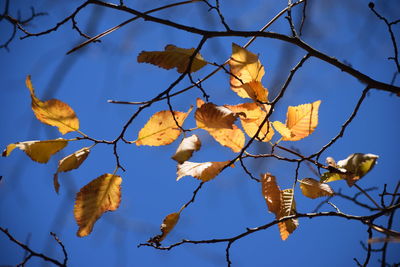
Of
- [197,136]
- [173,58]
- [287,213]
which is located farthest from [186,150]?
[287,213]

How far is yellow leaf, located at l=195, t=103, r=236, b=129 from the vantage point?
60 cm

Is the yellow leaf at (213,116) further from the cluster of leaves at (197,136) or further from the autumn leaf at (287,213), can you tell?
the autumn leaf at (287,213)

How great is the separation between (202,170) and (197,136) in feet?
0.25

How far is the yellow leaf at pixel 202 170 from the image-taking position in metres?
0.62

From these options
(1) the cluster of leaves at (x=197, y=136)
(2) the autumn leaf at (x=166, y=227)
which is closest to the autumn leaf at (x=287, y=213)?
(1) the cluster of leaves at (x=197, y=136)

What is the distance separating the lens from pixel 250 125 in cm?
74

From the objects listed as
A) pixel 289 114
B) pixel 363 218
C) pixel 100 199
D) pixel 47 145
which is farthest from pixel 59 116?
pixel 363 218

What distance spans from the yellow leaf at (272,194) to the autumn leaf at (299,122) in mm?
113

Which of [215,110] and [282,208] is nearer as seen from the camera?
[215,110]

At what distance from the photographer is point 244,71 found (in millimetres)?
681

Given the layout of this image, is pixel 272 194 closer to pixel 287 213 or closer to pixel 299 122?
pixel 287 213

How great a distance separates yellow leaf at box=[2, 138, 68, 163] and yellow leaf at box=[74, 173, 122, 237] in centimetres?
10

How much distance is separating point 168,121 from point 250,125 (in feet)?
0.63

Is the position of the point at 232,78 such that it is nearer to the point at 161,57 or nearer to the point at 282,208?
the point at 161,57
